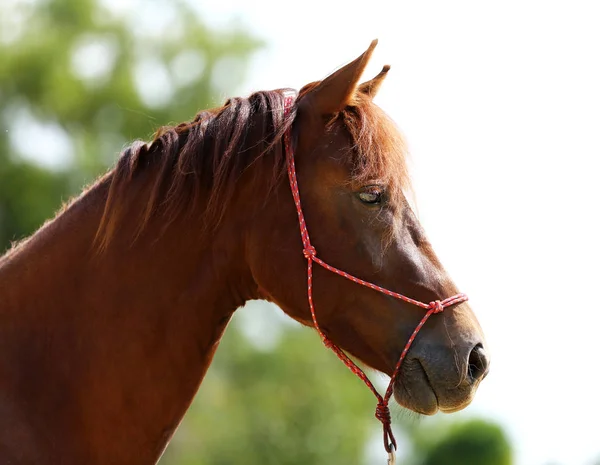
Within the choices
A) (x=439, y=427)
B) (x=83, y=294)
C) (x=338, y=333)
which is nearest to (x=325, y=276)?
(x=338, y=333)

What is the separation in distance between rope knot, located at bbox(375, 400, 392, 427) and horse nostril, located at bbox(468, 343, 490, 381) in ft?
1.40

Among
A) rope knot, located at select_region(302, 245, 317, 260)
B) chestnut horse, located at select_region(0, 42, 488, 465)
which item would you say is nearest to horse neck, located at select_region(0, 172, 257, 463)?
chestnut horse, located at select_region(0, 42, 488, 465)

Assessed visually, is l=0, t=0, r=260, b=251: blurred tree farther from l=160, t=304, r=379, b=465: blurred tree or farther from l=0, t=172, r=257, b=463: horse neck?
l=0, t=172, r=257, b=463: horse neck

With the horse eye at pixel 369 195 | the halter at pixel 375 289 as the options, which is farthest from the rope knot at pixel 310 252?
the horse eye at pixel 369 195

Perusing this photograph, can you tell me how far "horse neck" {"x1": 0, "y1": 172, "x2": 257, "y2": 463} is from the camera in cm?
314

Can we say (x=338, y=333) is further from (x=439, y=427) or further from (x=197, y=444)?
(x=439, y=427)

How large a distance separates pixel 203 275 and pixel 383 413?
3.06 feet

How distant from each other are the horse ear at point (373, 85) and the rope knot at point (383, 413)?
1.38m

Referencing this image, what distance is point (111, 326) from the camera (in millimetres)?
3244

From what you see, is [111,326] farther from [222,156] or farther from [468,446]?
[468,446]

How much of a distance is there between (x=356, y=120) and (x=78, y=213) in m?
1.22

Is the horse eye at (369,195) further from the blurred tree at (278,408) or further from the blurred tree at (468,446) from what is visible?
the blurred tree at (468,446)

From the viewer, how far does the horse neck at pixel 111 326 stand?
10.3ft

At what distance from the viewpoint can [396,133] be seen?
357 centimetres
